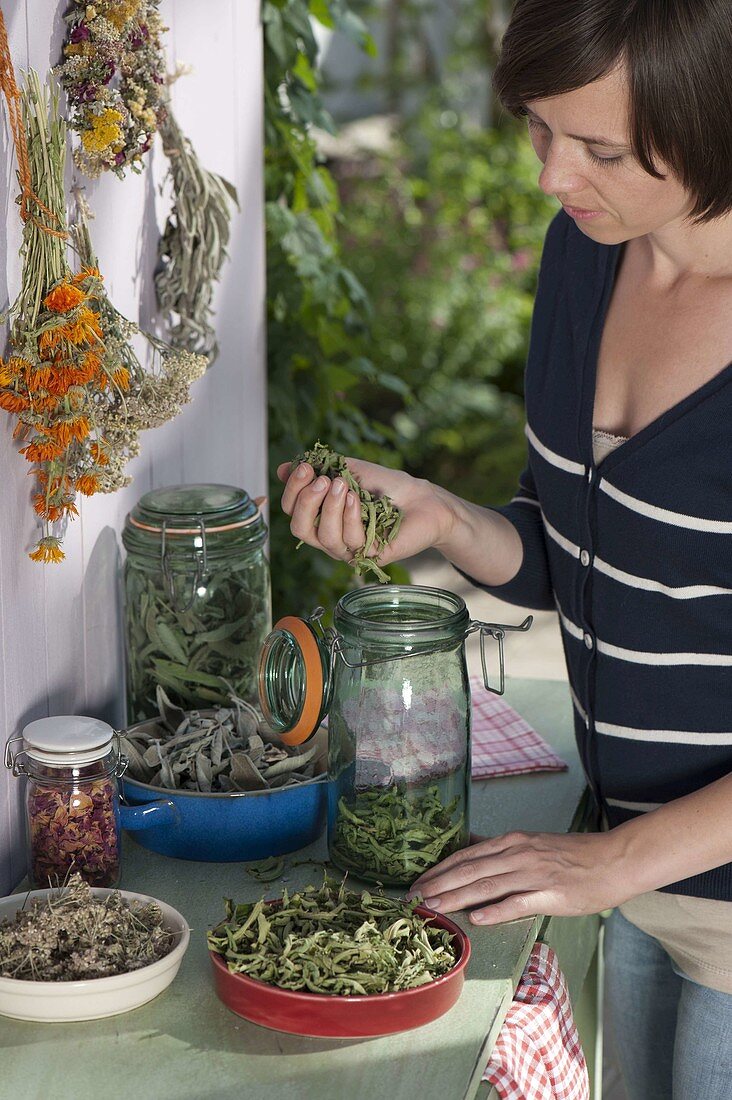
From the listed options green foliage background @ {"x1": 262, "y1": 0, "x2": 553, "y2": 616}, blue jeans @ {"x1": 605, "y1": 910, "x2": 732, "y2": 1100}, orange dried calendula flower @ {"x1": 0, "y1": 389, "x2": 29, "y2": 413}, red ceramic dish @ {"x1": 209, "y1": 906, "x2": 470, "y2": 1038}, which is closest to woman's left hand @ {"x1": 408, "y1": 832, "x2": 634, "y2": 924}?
red ceramic dish @ {"x1": 209, "y1": 906, "x2": 470, "y2": 1038}

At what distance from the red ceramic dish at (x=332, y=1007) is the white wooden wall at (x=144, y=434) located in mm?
324

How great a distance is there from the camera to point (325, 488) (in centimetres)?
120

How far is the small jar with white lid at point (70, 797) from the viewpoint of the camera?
1137 millimetres

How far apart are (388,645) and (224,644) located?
0.30 metres

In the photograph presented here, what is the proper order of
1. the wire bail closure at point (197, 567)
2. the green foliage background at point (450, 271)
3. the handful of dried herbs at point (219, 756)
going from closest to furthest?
the handful of dried herbs at point (219, 756)
the wire bail closure at point (197, 567)
the green foliage background at point (450, 271)

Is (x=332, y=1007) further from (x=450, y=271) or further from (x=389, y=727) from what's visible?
(x=450, y=271)

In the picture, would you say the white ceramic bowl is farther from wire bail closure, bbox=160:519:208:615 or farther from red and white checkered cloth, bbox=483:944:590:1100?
wire bail closure, bbox=160:519:208:615

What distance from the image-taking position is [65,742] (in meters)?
1.13

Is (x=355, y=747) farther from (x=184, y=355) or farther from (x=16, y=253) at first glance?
(x=16, y=253)

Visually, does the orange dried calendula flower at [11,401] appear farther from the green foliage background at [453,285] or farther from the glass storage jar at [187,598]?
the green foliage background at [453,285]

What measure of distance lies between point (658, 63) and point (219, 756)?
75 centimetres

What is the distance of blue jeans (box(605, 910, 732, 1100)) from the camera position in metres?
1.28

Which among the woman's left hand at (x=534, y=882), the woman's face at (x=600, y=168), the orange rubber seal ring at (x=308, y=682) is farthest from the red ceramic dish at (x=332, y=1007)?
the woman's face at (x=600, y=168)

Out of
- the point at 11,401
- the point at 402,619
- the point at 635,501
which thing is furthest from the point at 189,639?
the point at 635,501
